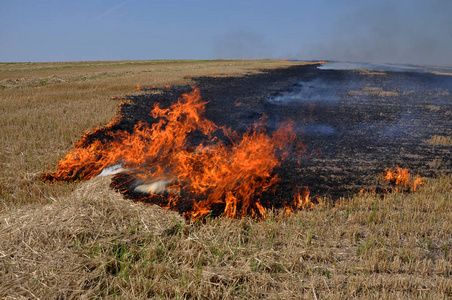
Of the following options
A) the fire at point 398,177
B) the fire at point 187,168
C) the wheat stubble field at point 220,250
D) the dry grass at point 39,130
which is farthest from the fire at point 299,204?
the dry grass at point 39,130

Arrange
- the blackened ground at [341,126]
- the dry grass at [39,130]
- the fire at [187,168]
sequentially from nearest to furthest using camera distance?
the fire at [187,168]
the dry grass at [39,130]
the blackened ground at [341,126]

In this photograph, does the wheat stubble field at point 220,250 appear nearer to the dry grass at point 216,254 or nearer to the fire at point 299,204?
the dry grass at point 216,254

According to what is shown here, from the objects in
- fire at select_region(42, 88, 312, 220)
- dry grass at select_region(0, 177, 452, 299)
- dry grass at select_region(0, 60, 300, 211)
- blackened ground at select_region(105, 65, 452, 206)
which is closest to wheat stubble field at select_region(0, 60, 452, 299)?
dry grass at select_region(0, 177, 452, 299)

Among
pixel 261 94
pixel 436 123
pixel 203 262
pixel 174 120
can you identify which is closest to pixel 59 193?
pixel 203 262

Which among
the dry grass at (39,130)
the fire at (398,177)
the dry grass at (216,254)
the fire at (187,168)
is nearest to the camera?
the dry grass at (216,254)

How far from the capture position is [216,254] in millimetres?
4016

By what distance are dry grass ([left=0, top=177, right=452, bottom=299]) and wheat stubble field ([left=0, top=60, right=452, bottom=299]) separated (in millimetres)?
14

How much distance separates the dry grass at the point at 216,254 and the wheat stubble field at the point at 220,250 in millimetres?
14

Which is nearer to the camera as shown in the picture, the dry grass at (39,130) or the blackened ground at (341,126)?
the dry grass at (39,130)

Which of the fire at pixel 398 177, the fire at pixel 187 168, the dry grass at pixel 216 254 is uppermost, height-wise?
the fire at pixel 187 168

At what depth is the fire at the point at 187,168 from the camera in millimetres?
5402

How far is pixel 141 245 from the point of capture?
4.09 meters

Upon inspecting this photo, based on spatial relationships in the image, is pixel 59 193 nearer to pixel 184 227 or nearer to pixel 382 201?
pixel 184 227

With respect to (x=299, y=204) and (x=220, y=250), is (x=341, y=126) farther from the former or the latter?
(x=220, y=250)
